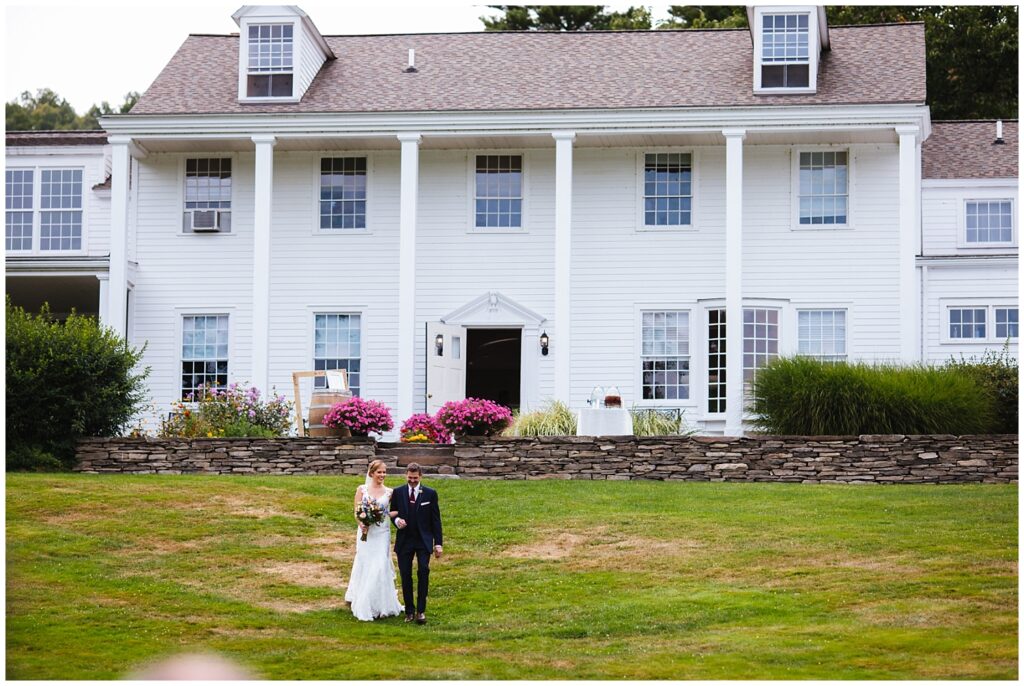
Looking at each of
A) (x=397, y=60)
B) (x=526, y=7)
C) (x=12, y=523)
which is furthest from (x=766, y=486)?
(x=526, y=7)

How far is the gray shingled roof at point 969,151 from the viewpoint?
88.3ft

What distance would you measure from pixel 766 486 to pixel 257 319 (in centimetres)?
945

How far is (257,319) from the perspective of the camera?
2373 centimetres

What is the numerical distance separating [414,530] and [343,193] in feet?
45.1

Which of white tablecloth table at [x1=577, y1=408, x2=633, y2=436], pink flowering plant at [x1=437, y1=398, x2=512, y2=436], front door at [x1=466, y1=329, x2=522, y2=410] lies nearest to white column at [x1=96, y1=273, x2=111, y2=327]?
front door at [x1=466, y1=329, x2=522, y2=410]

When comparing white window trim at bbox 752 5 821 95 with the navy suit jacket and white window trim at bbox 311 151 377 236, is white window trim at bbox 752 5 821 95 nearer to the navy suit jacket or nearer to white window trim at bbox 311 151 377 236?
white window trim at bbox 311 151 377 236

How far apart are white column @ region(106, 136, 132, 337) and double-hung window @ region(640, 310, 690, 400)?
9.14 m

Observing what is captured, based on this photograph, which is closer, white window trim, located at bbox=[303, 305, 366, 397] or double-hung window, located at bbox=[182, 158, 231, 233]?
white window trim, located at bbox=[303, 305, 366, 397]

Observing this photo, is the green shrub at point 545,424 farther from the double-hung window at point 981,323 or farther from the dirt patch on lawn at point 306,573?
the double-hung window at point 981,323

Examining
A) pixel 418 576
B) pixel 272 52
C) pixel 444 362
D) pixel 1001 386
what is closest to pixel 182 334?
pixel 444 362

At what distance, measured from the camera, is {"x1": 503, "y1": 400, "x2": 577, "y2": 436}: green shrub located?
2102 centimetres

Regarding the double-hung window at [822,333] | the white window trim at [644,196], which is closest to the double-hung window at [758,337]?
the double-hung window at [822,333]

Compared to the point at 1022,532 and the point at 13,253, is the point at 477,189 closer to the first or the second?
the point at 13,253

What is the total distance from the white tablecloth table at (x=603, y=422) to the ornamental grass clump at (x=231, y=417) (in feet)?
15.7
